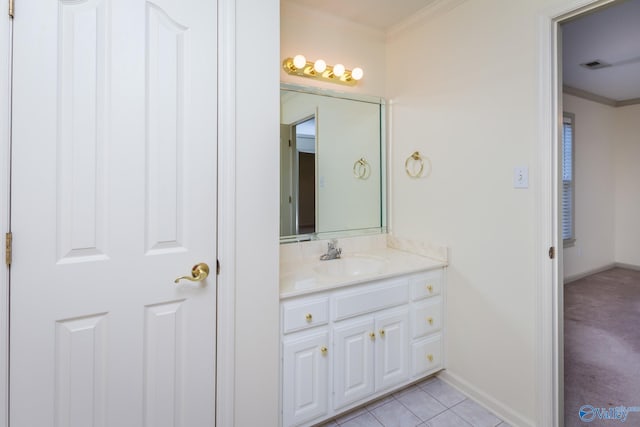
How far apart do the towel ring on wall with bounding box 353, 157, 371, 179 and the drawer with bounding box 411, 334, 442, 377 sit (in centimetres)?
120

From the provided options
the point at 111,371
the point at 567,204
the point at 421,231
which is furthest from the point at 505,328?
the point at 567,204

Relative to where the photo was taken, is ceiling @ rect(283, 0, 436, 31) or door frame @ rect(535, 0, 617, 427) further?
ceiling @ rect(283, 0, 436, 31)

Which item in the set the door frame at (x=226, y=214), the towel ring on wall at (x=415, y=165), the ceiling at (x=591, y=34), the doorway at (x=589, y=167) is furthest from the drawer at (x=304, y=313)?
the doorway at (x=589, y=167)

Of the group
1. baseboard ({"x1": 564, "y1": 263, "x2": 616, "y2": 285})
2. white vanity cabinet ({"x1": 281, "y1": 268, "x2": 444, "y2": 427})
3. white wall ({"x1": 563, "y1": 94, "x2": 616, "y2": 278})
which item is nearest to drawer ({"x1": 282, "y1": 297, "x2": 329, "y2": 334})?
white vanity cabinet ({"x1": 281, "y1": 268, "x2": 444, "y2": 427})

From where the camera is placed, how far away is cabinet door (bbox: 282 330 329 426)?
1525mm

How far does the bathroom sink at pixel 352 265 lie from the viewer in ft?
6.79

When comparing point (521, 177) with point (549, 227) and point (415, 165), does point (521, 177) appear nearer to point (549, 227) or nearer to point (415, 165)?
point (549, 227)

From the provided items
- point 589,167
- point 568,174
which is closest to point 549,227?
point 568,174

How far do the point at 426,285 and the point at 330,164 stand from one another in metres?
1.03

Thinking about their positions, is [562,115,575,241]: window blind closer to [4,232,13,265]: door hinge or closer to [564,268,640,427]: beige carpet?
[564,268,640,427]: beige carpet

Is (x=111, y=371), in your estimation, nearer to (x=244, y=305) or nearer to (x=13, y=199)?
(x=244, y=305)

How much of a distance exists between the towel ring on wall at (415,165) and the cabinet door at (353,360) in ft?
3.51

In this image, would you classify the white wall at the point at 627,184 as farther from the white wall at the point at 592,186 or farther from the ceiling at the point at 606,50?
the ceiling at the point at 606,50

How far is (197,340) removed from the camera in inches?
52.0
